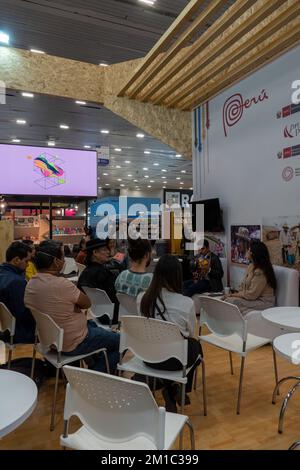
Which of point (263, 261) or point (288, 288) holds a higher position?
point (263, 261)

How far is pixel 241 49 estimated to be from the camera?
3.98m

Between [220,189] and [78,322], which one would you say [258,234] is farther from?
[78,322]

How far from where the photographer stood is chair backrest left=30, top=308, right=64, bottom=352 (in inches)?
82.7

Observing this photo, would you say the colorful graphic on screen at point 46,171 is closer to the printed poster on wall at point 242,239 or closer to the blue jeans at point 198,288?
the blue jeans at point 198,288

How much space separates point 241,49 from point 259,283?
2854 millimetres

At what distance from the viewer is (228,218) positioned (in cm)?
520

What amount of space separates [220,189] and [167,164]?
863cm

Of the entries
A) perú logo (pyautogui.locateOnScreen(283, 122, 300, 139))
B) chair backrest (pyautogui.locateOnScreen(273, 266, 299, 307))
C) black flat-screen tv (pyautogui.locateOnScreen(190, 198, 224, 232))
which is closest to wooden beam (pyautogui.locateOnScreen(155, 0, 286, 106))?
perú logo (pyautogui.locateOnScreen(283, 122, 300, 139))

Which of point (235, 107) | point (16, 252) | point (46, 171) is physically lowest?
point (16, 252)

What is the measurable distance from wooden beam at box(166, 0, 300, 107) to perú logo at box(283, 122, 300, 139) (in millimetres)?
1060

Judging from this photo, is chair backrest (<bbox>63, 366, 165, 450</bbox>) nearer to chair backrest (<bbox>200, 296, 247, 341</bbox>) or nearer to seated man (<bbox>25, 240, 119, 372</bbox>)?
seated man (<bbox>25, 240, 119, 372</bbox>)

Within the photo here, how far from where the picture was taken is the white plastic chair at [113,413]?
1120mm

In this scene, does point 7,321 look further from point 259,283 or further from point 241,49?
point 241,49

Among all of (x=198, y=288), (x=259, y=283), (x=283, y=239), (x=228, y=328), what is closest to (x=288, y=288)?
(x=259, y=283)
